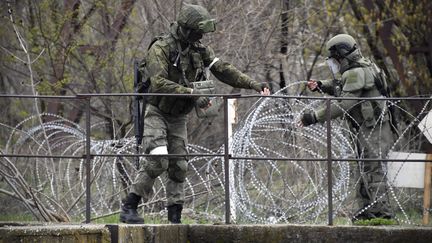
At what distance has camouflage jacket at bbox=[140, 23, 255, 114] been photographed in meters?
11.6

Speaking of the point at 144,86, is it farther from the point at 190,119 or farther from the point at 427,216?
the point at 190,119

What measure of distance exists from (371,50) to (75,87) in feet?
15.4

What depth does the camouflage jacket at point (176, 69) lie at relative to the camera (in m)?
11.6

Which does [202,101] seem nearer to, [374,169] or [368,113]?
[368,113]

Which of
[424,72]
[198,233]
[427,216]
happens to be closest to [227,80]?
[198,233]

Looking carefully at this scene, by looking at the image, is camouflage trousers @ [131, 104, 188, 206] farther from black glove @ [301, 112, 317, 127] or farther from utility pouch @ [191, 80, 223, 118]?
black glove @ [301, 112, 317, 127]

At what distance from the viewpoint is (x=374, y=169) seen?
1379 centimetres

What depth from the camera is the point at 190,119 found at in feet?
59.5

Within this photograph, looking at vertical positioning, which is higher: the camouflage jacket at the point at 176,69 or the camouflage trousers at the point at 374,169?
the camouflage jacket at the point at 176,69

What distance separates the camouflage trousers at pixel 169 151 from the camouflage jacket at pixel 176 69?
106 mm

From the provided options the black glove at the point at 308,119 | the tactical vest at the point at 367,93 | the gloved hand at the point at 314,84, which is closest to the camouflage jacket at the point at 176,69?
the black glove at the point at 308,119

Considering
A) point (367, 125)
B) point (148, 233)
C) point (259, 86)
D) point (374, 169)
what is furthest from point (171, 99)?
point (374, 169)

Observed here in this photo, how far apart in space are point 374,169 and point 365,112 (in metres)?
0.74

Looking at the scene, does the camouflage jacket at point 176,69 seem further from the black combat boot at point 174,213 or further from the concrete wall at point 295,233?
the concrete wall at point 295,233
